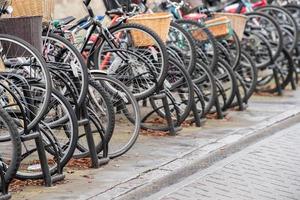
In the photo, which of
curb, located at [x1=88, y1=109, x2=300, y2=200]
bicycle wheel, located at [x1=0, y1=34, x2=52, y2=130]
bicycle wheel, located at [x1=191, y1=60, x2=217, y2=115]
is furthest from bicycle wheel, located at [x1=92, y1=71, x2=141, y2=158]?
bicycle wheel, located at [x1=191, y1=60, x2=217, y2=115]

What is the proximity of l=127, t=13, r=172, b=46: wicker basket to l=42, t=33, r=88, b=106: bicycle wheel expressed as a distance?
1.12 metres

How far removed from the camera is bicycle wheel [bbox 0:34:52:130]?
6.16 m

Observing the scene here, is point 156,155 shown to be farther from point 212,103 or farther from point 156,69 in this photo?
point 212,103

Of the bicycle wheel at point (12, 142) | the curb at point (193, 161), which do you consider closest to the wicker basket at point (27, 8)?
the bicycle wheel at point (12, 142)

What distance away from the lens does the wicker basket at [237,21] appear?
33.6ft

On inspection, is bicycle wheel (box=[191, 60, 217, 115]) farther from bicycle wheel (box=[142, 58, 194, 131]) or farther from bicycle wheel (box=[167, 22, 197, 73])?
bicycle wheel (box=[142, 58, 194, 131])

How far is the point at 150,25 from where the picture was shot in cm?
820

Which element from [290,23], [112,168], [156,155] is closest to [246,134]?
[156,155]

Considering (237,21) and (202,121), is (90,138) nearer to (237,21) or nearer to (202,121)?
(202,121)

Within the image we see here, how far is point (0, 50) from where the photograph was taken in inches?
247

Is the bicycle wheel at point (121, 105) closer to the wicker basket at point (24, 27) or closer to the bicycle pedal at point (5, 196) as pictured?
the wicker basket at point (24, 27)

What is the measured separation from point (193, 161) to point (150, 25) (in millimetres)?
1716

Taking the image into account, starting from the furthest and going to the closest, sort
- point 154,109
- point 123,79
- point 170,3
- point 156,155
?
point 170,3 < point 154,109 < point 123,79 < point 156,155

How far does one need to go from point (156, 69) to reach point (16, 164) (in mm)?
2732
